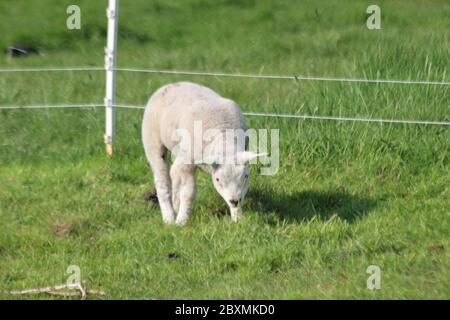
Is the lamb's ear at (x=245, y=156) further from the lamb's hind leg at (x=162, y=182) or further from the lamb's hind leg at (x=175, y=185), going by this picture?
the lamb's hind leg at (x=162, y=182)

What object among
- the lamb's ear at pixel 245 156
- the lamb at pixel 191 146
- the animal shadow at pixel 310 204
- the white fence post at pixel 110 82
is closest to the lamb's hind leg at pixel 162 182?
the lamb at pixel 191 146

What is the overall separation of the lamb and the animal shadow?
1.87 feet

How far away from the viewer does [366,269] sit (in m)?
6.85

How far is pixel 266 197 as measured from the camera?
841 cm

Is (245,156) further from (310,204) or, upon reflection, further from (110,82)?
(110,82)

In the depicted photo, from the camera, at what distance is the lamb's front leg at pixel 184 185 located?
782cm

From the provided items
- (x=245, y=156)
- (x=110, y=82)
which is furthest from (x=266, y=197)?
(x=110, y=82)

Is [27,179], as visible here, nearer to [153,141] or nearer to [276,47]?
[153,141]

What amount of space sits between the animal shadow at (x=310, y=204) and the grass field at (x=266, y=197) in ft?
0.06

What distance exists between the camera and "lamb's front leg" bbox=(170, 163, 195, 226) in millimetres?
7820

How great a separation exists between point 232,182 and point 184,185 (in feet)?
1.76
